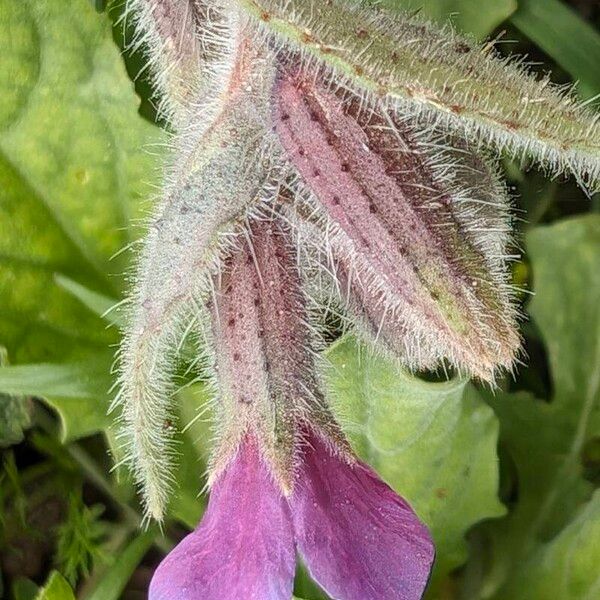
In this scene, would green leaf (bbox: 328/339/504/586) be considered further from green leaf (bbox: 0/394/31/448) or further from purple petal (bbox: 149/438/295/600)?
green leaf (bbox: 0/394/31/448)

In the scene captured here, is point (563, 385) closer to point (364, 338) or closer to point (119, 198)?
point (364, 338)

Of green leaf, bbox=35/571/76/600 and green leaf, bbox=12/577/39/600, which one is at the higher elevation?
green leaf, bbox=35/571/76/600

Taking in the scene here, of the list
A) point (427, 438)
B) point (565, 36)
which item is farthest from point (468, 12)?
point (427, 438)

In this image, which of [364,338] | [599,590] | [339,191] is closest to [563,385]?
[599,590]

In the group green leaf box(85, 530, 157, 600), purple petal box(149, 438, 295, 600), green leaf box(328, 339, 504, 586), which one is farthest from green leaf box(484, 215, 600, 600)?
purple petal box(149, 438, 295, 600)

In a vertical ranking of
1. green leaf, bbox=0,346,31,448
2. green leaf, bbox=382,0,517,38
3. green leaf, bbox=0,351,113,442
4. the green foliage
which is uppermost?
green leaf, bbox=382,0,517,38

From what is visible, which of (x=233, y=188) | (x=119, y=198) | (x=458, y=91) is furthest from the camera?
(x=119, y=198)

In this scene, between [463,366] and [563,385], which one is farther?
[563,385]
